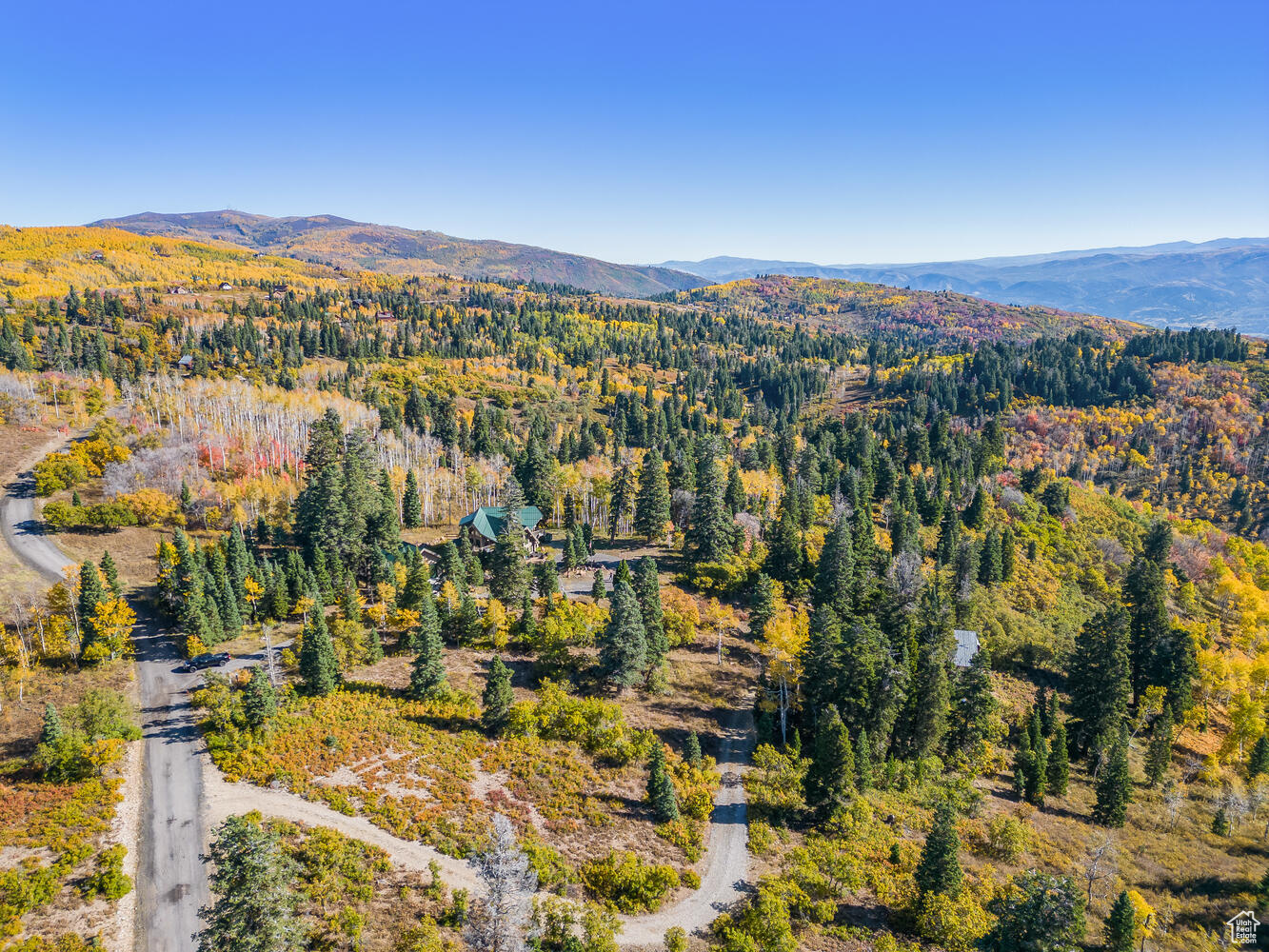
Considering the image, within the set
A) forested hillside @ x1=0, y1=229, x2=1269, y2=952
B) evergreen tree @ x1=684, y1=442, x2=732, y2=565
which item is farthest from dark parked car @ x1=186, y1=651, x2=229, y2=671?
evergreen tree @ x1=684, y1=442, x2=732, y2=565

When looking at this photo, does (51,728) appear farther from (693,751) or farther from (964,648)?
(964,648)

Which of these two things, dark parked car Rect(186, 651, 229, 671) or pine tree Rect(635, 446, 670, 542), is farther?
pine tree Rect(635, 446, 670, 542)

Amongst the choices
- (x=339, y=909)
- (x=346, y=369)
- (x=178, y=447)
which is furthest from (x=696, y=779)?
(x=346, y=369)

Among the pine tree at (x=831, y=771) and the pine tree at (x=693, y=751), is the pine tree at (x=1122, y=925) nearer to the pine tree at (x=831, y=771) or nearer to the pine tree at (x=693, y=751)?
the pine tree at (x=831, y=771)

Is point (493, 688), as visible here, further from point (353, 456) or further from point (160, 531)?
point (160, 531)

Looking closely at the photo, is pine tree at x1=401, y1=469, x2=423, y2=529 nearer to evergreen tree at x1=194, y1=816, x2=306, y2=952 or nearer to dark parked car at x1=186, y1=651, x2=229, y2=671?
dark parked car at x1=186, y1=651, x2=229, y2=671

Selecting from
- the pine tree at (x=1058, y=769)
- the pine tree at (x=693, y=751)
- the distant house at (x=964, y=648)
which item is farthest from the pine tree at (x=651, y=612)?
the pine tree at (x=1058, y=769)
